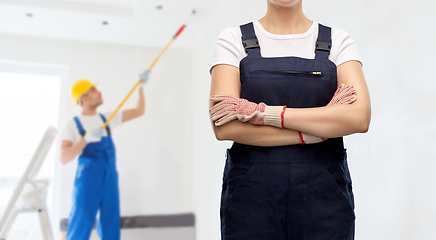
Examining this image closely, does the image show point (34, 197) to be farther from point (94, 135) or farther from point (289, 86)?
point (289, 86)

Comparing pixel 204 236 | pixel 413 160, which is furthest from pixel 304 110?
pixel 204 236

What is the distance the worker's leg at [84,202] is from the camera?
269cm

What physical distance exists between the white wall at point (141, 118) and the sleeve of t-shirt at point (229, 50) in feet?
9.22

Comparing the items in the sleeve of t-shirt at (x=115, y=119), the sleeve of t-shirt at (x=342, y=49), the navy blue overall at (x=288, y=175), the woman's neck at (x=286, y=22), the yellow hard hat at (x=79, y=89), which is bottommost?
the navy blue overall at (x=288, y=175)

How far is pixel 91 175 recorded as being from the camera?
2779 millimetres

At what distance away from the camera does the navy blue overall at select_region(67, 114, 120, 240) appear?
2.71 m

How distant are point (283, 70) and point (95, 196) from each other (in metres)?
2.41

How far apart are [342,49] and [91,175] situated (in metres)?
2.45

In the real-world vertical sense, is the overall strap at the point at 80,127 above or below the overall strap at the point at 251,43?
above

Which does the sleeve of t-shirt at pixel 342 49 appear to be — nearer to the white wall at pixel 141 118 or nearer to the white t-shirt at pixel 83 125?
the white t-shirt at pixel 83 125

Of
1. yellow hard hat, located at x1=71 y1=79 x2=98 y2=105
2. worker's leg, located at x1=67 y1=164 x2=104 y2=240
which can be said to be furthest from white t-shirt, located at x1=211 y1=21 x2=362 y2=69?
yellow hard hat, located at x1=71 y1=79 x2=98 y2=105

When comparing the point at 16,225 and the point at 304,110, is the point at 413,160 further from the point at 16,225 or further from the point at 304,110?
the point at 16,225

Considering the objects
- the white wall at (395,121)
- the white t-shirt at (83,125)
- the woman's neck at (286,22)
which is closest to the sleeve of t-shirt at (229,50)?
the woman's neck at (286,22)

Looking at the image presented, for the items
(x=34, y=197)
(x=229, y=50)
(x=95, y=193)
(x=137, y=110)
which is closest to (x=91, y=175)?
(x=95, y=193)
